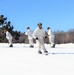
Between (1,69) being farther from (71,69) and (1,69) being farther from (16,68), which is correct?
(71,69)

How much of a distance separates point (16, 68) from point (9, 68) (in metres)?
0.25

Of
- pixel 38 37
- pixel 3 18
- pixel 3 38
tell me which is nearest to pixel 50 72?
pixel 38 37

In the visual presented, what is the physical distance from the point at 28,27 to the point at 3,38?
24257mm

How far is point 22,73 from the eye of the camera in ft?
33.2

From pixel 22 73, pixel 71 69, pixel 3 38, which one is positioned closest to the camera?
pixel 22 73

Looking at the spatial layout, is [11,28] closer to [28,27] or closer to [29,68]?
[28,27]

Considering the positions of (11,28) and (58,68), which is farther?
(11,28)

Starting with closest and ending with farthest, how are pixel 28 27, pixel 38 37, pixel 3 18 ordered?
pixel 38 37
pixel 28 27
pixel 3 18

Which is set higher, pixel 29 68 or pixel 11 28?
pixel 11 28

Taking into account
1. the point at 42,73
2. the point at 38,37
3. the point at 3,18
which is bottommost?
the point at 42,73

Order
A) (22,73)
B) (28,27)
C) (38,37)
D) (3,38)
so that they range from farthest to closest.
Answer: (3,38) < (28,27) < (38,37) < (22,73)

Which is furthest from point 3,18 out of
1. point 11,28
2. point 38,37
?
point 38,37

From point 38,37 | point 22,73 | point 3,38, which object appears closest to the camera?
point 22,73

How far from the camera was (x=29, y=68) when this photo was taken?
11398 mm
